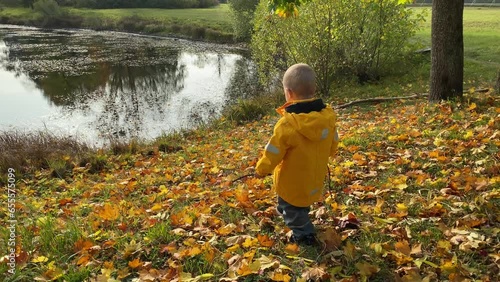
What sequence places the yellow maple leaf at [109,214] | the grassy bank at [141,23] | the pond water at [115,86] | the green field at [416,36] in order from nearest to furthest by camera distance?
the yellow maple leaf at [109,214]
the green field at [416,36]
the pond water at [115,86]
the grassy bank at [141,23]

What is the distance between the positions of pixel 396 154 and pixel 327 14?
9798 millimetres

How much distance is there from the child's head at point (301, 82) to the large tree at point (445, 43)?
169 inches

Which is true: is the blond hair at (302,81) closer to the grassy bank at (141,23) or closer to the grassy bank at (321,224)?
the grassy bank at (321,224)

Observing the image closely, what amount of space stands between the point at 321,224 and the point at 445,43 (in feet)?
17.2

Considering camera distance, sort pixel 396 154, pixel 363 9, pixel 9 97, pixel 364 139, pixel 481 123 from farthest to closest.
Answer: pixel 9 97, pixel 363 9, pixel 364 139, pixel 481 123, pixel 396 154

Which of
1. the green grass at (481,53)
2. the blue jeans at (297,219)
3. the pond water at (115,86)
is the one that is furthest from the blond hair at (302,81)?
the pond water at (115,86)

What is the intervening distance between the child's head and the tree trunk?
5329 millimetres

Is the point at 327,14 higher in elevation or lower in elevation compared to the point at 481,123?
higher

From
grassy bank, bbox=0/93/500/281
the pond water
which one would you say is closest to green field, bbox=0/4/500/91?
the pond water

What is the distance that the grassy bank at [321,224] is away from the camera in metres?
2.94

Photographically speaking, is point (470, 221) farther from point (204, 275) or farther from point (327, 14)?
point (327, 14)

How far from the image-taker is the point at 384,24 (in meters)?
14.9

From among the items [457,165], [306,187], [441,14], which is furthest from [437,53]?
[306,187]

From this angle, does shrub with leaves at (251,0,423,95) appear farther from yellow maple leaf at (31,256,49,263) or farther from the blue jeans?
yellow maple leaf at (31,256,49,263)
